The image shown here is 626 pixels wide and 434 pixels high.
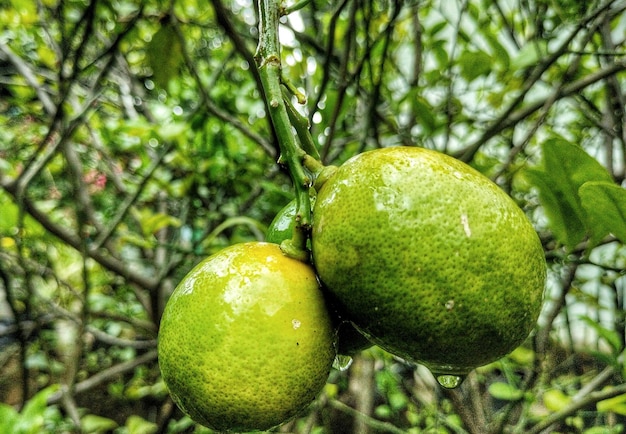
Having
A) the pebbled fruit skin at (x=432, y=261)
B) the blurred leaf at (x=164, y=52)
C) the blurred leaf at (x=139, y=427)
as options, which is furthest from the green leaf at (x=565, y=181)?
the blurred leaf at (x=139, y=427)

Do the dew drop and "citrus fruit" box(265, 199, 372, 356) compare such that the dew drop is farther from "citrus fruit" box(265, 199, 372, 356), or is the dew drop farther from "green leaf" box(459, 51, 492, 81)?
"green leaf" box(459, 51, 492, 81)

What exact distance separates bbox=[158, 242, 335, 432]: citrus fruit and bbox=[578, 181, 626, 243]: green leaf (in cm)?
31

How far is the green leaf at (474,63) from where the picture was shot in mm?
1248

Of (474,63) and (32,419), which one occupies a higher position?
(474,63)

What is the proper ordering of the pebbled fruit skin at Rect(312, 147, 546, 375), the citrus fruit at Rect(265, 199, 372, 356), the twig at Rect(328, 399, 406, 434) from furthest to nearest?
the twig at Rect(328, 399, 406, 434), the citrus fruit at Rect(265, 199, 372, 356), the pebbled fruit skin at Rect(312, 147, 546, 375)

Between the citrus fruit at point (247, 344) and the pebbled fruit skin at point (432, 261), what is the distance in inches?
1.8

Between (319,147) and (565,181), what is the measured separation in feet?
2.30

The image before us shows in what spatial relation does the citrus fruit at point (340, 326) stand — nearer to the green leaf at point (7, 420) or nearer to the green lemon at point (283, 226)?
the green lemon at point (283, 226)

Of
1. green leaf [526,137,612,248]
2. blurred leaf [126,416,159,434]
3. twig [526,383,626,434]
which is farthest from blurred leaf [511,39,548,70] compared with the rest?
blurred leaf [126,416,159,434]

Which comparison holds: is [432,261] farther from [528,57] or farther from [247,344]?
[528,57]

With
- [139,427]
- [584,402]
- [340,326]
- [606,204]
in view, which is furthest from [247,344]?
[139,427]

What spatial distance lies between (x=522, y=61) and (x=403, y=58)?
104 cm

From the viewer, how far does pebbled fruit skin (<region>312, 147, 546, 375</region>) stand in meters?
0.48

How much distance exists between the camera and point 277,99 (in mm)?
496
